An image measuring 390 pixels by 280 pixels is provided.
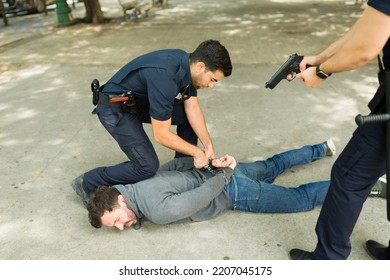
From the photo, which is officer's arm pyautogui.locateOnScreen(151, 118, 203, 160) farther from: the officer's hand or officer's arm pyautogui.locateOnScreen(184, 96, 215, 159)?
officer's arm pyautogui.locateOnScreen(184, 96, 215, 159)

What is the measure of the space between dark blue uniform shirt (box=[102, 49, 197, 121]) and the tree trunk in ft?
24.9

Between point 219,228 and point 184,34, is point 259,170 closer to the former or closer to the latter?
point 219,228

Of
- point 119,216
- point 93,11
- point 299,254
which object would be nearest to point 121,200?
point 119,216

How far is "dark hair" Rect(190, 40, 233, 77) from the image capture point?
7.59ft

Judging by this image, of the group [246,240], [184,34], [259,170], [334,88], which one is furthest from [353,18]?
[246,240]

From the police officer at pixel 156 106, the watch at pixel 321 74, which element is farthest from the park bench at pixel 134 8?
the watch at pixel 321 74

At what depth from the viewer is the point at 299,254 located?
7.37ft

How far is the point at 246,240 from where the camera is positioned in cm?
243

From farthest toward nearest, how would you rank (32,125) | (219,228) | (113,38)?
(113,38) < (32,125) < (219,228)

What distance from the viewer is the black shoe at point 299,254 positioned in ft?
7.27

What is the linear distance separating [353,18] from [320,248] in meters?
8.57

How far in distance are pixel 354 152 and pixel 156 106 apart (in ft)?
3.67

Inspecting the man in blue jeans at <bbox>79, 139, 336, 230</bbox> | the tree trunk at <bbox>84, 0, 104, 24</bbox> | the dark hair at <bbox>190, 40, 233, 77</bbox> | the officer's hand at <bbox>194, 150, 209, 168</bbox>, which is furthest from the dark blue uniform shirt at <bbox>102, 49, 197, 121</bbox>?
the tree trunk at <bbox>84, 0, 104, 24</bbox>

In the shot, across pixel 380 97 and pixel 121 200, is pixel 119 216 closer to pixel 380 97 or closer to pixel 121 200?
pixel 121 200
